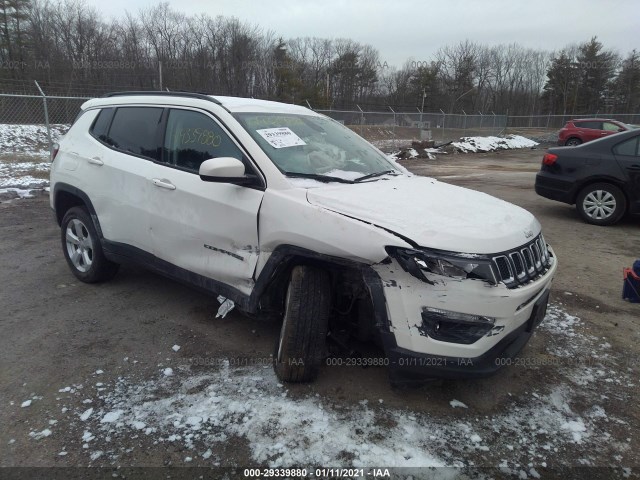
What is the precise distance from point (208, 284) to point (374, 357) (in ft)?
4.23

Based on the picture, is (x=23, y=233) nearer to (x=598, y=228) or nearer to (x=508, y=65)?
(x=598, y=228)

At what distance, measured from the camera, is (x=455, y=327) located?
2.38 m

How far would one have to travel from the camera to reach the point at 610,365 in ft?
10.5

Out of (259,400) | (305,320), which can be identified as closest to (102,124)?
(305,320)

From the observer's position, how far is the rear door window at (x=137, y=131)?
3664 millimetres

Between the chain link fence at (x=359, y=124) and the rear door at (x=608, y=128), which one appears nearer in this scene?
the chain link fence at (x=359, y=124)

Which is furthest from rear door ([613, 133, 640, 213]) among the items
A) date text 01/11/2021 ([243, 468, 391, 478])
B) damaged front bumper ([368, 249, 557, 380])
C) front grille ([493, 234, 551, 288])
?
date text 01/11/2021 ([243, 468, 391, 478])

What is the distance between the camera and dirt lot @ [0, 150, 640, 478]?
230 cm

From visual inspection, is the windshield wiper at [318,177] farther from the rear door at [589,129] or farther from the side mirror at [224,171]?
the rear door at [589,129]

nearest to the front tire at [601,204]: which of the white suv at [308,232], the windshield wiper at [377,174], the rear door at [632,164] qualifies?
the rear door at [632,164]

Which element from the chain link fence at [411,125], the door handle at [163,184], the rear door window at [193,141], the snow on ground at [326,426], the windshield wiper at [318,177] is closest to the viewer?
the snow on ground at [326,426]

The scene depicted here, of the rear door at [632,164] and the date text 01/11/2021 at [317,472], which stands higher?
the rear door at [632,164]

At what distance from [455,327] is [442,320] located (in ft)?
0.30

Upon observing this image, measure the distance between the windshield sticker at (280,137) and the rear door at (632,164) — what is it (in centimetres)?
579
